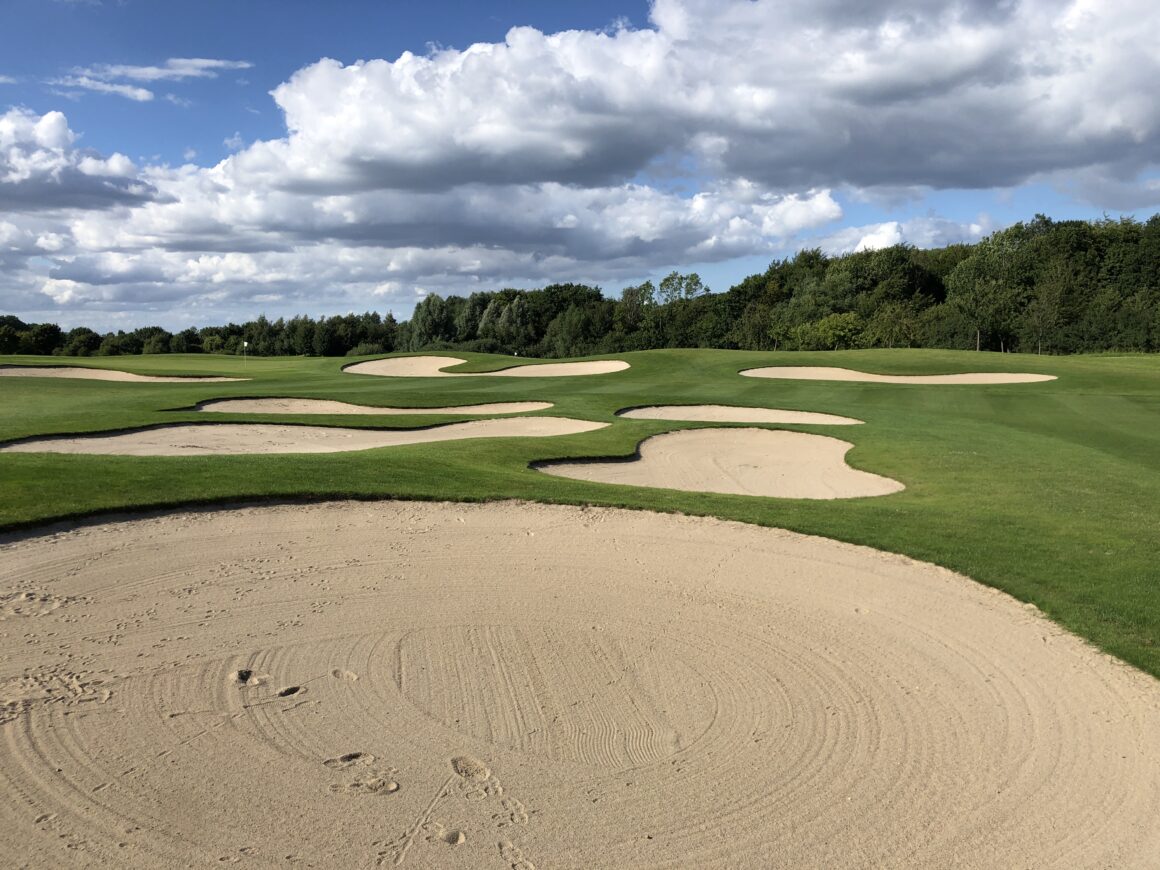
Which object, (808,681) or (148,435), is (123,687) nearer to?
(808,681)

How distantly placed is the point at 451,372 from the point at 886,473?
29521 millimetres

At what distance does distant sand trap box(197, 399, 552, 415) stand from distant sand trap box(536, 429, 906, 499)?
26.4 feet

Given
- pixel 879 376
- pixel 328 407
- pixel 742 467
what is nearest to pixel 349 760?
pixel 742 467

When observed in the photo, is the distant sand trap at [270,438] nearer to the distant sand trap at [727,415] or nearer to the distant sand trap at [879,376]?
the distant sand trap at [727,415]

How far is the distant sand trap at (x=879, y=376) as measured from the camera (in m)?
36.1

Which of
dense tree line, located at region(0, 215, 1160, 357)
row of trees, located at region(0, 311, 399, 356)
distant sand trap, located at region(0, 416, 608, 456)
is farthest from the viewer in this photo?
row of trees, located at region(0, 311, 399, 356)

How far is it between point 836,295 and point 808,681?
84.9 m

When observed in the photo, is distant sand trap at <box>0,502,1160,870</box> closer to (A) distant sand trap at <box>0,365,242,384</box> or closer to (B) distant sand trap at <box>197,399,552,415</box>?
(B) distant sand trap at <box>197,399,552,415</box>

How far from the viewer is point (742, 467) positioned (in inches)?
679

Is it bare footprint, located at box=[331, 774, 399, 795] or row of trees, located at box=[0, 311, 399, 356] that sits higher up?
row of trees, located at box=[0, 311, 399, 356]

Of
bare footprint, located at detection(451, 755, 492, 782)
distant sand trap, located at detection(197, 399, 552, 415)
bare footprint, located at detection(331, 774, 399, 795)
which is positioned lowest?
bare footprint, located at detection(451, 755, 492, 782)

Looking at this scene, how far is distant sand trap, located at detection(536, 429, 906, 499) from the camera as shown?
15.2 meters

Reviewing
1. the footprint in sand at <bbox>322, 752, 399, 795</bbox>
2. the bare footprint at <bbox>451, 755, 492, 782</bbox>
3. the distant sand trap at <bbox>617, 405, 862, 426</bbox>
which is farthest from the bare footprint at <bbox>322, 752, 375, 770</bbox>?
the distant sand trap at <bbox>617, 405, 862, 426</bbox>

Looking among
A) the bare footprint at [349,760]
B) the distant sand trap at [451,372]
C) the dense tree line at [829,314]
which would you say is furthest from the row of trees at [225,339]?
the bare footprint at [349,760]
